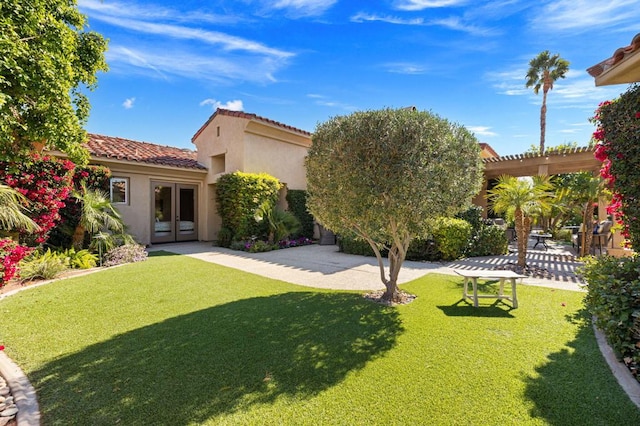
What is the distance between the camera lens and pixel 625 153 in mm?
4801

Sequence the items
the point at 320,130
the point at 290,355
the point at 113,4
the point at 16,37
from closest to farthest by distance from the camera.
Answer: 1. the point at 290,355
2. the point at 16,37
3. the point at 320,130
4. the point at 113,4

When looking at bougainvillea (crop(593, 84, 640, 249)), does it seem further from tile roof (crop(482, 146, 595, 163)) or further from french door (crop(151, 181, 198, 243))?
french door (crop(151, 181, 198, 243))

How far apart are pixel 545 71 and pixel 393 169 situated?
1330 inches

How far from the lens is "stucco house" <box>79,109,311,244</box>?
14531 mm

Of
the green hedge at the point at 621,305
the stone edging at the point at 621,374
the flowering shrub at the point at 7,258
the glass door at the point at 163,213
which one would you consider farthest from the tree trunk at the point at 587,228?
the glass door at the point at 163,213

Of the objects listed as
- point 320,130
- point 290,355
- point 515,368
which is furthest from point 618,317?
point 320,130

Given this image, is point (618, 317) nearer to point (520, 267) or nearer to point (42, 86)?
point (520, 267)

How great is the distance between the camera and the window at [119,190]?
13.9m

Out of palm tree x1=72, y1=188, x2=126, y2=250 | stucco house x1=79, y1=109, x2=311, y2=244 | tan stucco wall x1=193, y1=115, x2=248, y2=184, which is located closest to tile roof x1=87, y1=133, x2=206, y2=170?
stucco house x1=79, y1=109, x2=311, y2=244

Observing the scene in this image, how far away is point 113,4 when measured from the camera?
8.37 m

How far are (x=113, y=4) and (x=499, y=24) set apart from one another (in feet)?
40.2

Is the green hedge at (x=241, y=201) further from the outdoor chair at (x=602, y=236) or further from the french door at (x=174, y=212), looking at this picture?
the outdoor chair at (x=602, y=236)

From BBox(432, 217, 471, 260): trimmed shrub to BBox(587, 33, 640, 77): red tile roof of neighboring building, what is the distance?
6475mm

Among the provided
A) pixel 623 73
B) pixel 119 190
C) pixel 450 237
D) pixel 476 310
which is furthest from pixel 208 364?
pixel 119 190
